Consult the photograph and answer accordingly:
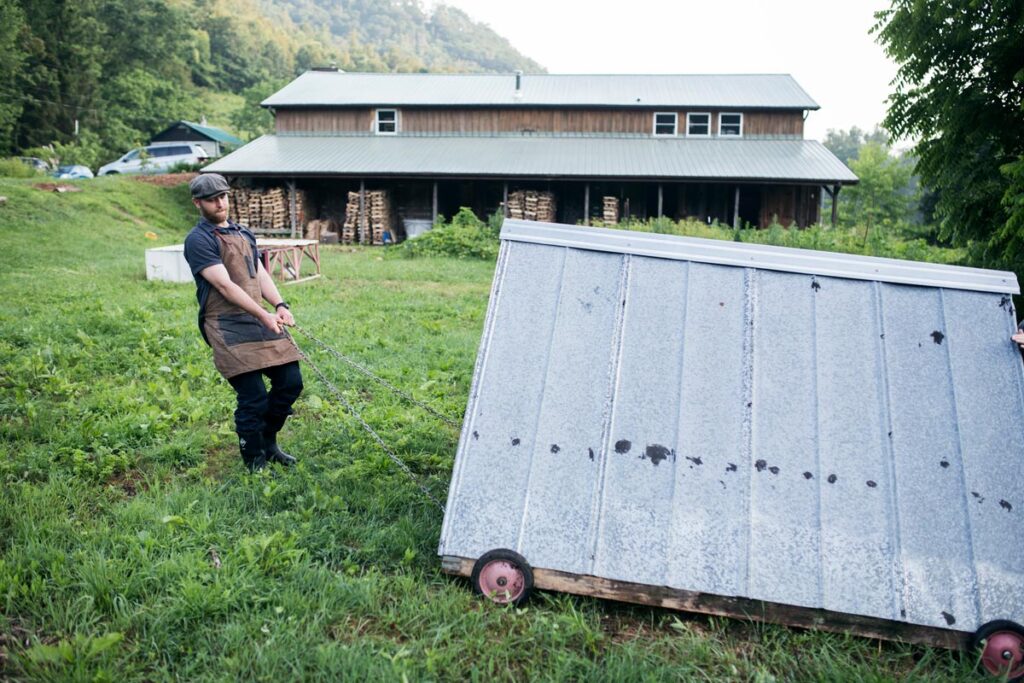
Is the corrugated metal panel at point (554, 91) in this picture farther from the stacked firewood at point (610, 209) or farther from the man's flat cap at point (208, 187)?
the man's flat cap at point (208, 187)

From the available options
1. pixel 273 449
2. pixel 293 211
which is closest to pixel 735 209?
pixel 293 211

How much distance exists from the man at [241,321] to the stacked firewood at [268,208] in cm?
2266

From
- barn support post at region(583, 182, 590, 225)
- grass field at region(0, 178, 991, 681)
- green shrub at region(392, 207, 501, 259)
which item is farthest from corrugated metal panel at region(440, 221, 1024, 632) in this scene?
barn support post at region(583, 182, 590, 225)

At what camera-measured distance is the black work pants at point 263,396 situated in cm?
442

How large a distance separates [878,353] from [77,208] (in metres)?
23.5

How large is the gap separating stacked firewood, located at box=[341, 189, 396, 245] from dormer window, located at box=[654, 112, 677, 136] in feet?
34.0

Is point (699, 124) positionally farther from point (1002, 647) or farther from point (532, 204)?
point (1002, 647)

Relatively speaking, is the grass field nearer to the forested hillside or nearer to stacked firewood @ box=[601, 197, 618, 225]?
stacked firewood @ box=[601, 197, 618, 225]

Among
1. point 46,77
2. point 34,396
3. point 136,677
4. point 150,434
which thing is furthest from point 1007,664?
point 46,77

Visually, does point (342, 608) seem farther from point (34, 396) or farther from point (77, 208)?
point (77, 208)

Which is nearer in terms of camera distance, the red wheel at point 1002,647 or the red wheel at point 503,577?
the red wheel at point 1002,647

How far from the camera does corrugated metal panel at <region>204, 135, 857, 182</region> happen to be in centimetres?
2409

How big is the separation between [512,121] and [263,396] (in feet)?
83.2

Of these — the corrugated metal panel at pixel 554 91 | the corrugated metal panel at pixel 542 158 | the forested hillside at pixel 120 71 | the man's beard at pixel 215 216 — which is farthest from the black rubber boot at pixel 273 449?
the forested hillside at pixel 120 71
